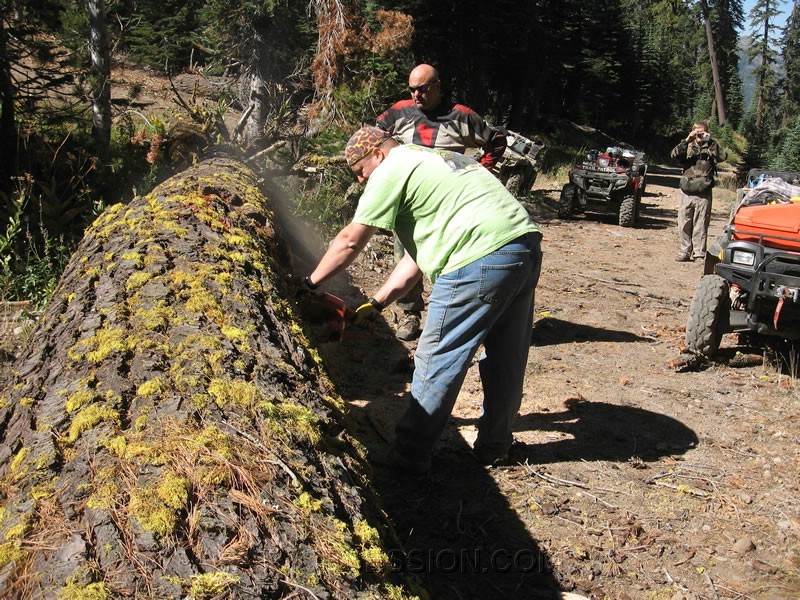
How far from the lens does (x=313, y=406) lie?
2486 mm

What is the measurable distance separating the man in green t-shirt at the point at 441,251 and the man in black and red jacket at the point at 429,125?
2.41 meters

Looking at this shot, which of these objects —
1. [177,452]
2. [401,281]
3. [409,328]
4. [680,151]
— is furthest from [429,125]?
[680,151]

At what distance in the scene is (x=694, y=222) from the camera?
10.6 meters

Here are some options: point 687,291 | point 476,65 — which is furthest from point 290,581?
point 476,65

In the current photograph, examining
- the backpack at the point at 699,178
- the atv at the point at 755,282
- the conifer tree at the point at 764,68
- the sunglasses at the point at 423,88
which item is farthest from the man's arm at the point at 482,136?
the conifer tree at the point at 764,68

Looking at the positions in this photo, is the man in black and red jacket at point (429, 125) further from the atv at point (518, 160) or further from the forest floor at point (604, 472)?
the atv at point (518, 160)

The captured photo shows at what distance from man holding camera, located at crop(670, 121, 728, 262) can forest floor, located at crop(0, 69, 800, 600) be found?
3.39m

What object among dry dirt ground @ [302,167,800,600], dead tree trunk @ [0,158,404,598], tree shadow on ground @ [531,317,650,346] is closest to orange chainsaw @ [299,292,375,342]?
dry dirt ground @ [302,167,800,600]

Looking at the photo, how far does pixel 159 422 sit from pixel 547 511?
239 cm

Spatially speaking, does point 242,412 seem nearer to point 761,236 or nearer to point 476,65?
point 761,236

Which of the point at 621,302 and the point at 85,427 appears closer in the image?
the point at 85,427

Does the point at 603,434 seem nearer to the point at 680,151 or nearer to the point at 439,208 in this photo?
the point at 439,208

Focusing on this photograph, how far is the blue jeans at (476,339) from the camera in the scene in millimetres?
3344

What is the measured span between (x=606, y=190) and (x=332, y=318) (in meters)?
11.1
